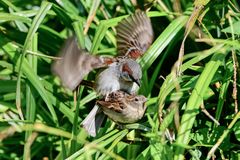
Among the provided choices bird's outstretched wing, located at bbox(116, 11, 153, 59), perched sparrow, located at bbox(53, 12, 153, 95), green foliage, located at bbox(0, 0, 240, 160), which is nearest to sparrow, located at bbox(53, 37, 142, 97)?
Result: perched sparrow, located at bbox(53, 12, 153, 95)

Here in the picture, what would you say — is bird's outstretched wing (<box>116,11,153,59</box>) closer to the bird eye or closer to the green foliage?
the green foliage

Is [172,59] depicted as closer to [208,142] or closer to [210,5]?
[210,5]

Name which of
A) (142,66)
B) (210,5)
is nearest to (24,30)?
(142,66)

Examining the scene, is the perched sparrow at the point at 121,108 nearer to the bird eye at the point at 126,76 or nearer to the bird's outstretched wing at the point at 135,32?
the bird eye at the point at 126,76

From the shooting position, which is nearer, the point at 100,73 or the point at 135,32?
the point at 100,73

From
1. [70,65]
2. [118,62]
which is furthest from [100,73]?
[70,65]

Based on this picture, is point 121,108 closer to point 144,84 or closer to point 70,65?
point 70,65
